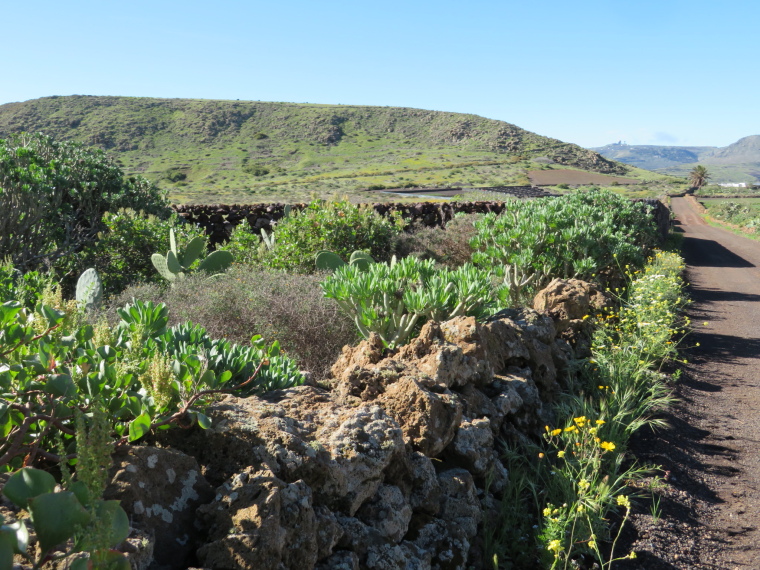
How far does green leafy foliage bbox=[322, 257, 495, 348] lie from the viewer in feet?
14.5

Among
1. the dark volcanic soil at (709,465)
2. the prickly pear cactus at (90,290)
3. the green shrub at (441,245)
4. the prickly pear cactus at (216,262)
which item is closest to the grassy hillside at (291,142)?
the green shrub at (441,245)

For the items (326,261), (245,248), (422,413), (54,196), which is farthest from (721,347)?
(54,196)

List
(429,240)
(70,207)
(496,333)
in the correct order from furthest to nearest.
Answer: (429,240), (70,207), (496,333)

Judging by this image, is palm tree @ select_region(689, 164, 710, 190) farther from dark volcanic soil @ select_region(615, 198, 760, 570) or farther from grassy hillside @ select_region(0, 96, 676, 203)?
dark volcanic soil @ select_region(615, 198, 760, 570)

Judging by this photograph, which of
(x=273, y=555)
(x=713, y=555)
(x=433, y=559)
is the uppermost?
(x=273, y=555)

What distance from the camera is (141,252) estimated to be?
946cm

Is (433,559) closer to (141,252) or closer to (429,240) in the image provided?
(141,252)

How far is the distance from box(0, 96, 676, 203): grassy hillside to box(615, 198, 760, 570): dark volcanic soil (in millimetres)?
48004

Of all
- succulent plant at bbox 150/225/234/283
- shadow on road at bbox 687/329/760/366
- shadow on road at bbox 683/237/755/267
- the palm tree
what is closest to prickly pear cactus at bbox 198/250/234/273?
succulent plant at bbox 150/225/234/283

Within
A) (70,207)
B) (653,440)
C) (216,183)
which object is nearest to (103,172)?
(70,207)

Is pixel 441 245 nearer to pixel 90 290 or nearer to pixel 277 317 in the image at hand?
pixel 277 317

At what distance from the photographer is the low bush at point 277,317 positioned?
5.48m

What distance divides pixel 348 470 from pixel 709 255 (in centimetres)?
2105

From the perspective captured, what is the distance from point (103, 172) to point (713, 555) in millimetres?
10315
